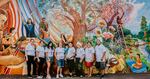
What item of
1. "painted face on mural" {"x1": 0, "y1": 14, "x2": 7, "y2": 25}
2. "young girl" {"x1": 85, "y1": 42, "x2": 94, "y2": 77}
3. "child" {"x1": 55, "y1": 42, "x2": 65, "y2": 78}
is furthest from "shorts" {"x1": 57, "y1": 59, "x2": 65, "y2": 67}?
"painted face on mural" {"x1": 0, "y1": 14, "x2": 7, "y2": 25}

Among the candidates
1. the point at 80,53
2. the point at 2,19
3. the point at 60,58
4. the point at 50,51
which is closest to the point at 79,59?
the point at 80,53

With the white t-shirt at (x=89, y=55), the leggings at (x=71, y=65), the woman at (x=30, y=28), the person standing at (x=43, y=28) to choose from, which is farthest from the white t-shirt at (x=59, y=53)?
the woman at (x=30, y=28)

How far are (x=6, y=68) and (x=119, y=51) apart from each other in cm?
409

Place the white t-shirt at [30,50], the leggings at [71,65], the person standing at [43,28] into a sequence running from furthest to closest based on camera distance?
the person standing at [43,28]
the leggings at [71,65]
the white t-shirt at [30,50]

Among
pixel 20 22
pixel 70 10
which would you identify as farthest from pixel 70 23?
pixel 20 22

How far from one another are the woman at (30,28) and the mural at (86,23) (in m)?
0.11

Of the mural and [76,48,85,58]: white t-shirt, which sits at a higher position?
the mural

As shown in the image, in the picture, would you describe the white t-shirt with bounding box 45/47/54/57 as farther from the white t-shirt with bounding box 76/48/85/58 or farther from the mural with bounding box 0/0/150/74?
Answer: the white t-shirt with bounding box 76/48/85/58

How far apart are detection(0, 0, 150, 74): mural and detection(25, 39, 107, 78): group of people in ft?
0.85

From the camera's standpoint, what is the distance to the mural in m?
22.0

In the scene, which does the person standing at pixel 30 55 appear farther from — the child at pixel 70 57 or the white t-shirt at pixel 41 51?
the child at pixel 70 57

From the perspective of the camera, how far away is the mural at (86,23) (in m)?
22.0

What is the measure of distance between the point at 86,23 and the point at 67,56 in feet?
4.51

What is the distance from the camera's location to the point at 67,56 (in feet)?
71.5
